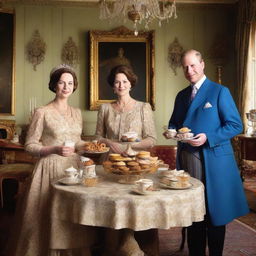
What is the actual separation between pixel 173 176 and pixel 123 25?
5.96 metres

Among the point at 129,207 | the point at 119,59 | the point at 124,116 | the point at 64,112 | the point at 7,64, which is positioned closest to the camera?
the point at 129,207

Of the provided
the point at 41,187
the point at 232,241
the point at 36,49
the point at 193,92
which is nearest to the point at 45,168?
the point at 41,187

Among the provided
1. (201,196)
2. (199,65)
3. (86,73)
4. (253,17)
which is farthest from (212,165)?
(86,73)

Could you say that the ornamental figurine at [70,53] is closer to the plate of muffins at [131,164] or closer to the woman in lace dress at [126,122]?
the woman in lace dress at [126,122]

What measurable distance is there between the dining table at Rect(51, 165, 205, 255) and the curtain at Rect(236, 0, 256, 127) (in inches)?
205

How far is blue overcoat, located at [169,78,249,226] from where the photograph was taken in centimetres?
258

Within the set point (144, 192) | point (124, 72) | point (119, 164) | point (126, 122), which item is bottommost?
point (144, 192)

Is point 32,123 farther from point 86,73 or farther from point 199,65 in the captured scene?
point 86,73

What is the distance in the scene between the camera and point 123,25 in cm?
760

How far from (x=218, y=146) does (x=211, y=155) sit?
0.30 feet

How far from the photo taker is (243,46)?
6949 mm

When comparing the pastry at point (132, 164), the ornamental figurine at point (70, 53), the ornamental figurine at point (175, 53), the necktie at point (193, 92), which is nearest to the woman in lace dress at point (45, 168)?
the pastry at point (132, 164)

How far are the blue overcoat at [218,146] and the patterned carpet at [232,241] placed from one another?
76 centimetres

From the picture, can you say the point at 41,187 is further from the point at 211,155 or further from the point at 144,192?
the point at 211,155
